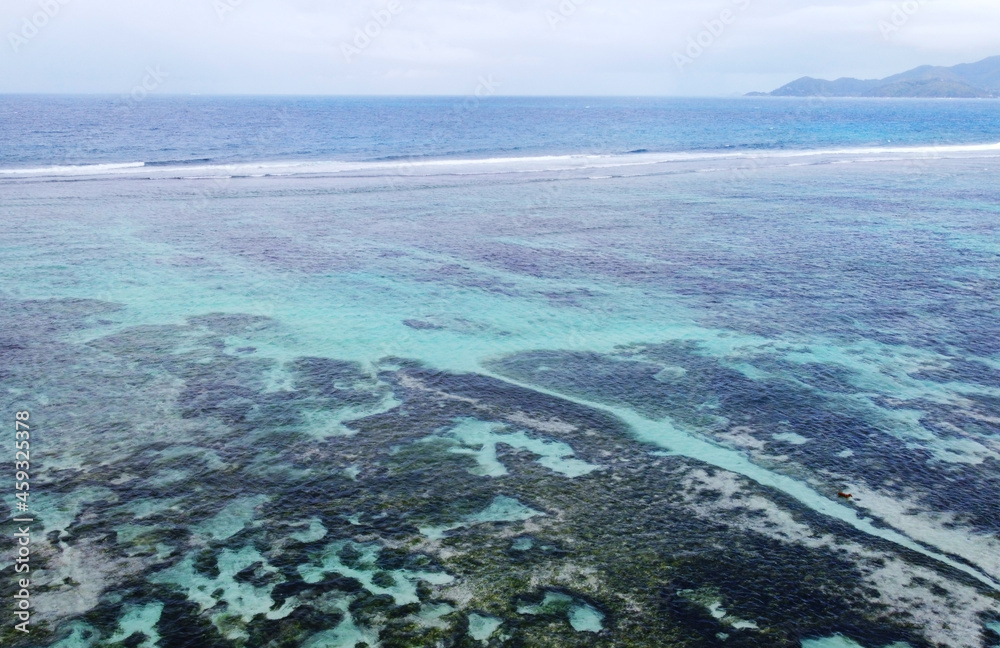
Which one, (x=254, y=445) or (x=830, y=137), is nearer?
(x=254, y=445)

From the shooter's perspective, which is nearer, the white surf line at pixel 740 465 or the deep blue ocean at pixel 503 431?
the deep blue ocean at pixel 503 431

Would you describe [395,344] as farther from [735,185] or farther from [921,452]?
[735,185]

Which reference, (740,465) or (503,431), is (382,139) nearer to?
(503,431)

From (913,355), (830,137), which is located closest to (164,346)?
(913,355)

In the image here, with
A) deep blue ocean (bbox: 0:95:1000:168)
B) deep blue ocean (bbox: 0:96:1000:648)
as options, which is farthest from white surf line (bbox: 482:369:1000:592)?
deep blue ocean (bbox: 0:95:1000:168)

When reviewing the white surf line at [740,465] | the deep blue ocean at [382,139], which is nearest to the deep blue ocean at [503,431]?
the white surf line at [740,465]

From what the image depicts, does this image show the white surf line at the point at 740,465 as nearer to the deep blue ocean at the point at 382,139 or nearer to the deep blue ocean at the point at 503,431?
the deep blue ocean at the point at 503,431

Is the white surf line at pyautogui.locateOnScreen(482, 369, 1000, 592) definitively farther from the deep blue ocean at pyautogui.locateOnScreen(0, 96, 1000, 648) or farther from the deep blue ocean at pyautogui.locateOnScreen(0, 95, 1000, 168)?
the deep blue ocean at pyautogui.locateOnScreen(0, 95, 1000, 168)
